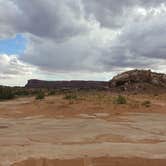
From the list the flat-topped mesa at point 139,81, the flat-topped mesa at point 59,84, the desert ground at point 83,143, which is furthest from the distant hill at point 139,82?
the desert ground at point 83,143

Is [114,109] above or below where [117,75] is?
below

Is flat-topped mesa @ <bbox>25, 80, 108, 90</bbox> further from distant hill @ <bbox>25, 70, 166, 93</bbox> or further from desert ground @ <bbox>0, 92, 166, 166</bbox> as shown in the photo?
desert ground @ <bbox>0, 92, 166, 166</bbox>

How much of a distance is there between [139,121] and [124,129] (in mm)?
3442

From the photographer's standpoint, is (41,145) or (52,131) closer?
(41,145)

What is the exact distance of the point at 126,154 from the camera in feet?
35.5

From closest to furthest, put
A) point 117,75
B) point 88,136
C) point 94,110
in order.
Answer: point 88,136, point 94,110, point 117,75

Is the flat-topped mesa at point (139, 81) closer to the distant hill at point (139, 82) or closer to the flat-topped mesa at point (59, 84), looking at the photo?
the distant hill at point (139, 82)

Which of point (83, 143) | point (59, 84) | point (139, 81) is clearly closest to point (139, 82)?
point (139, 81)

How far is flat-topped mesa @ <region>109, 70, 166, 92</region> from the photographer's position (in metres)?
52.2

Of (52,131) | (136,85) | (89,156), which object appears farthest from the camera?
(136,85)

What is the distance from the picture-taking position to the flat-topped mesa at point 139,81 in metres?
52.2

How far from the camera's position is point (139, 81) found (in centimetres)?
5409

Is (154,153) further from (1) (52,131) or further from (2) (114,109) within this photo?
(2) (114,109)

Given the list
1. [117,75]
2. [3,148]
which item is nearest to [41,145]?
[3,148]
